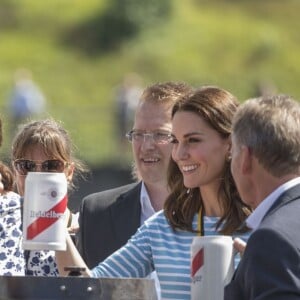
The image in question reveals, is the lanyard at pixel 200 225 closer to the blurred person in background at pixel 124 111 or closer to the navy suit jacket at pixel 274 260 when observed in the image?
the navy suit jacket at pixel 274 260

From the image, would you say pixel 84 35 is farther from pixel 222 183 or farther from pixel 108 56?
pixel 222 183

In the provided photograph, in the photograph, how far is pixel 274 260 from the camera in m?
4.50

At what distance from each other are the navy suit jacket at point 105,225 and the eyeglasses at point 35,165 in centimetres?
45

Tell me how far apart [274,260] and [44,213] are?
0.99 m

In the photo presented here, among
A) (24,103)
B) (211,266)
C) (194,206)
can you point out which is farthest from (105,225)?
(24,103)

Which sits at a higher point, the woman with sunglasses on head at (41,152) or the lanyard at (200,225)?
the woman with sunglasses on head at (41,152)

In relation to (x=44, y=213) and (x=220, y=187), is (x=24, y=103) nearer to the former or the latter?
(x=220, y=187)

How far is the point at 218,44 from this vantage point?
4388 cm

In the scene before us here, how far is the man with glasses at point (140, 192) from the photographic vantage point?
682 cm

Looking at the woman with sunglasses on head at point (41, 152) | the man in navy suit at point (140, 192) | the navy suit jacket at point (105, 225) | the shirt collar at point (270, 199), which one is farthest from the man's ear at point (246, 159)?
the navy suit jacket at point (105, 225)

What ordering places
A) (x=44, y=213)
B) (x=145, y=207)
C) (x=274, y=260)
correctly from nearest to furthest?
(x=274, y=260)
(x=44, y=213)
(x=145, y=207)

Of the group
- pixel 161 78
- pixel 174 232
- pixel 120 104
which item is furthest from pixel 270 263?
pixel 161 78

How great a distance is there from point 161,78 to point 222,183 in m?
33.2

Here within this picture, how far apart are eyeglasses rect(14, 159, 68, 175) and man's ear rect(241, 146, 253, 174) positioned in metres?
1.93
